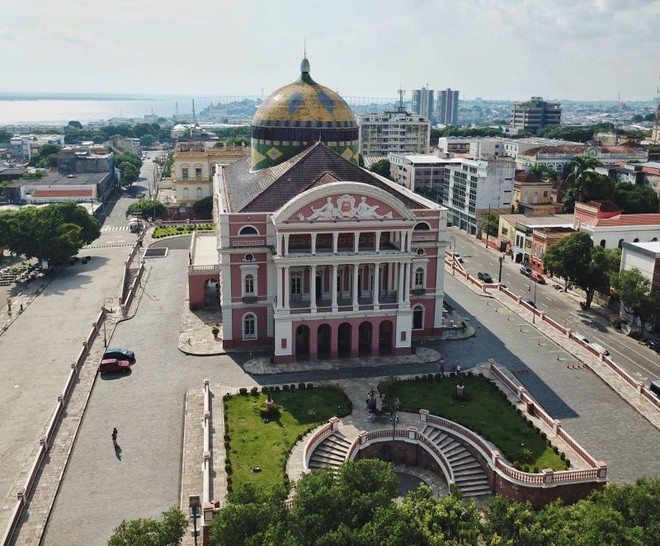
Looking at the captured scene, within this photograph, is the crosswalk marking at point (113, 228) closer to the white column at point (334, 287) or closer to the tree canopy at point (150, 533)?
the white column at point (334, 287)

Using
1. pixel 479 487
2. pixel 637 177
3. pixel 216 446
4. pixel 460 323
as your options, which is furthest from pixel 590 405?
pixel 637 177

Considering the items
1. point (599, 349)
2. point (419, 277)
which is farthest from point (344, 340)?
point (599, 349)

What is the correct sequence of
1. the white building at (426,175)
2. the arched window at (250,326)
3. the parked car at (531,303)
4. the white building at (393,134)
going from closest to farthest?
the arched window at (250,326) < the parked car at (531,303) < the white building at (426,175) < the white building at (393,134)

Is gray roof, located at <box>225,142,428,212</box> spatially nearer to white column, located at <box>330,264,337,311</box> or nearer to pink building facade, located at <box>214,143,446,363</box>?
pink building facade, located at <box>214,143,446,363</box>

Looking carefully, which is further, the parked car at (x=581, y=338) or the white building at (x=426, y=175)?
the white building at (x=426, y=175)

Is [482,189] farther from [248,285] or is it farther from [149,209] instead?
[248,285]

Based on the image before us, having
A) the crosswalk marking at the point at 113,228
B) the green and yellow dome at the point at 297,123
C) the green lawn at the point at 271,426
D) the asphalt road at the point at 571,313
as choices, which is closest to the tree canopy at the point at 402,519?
the green lawn at the point at 271,426

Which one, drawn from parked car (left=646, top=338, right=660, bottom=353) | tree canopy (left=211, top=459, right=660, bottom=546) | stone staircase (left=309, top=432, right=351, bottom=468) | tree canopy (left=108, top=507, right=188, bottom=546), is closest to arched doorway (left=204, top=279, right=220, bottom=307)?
stone staircase (left=309, top=432, right=351, bottom=468)
